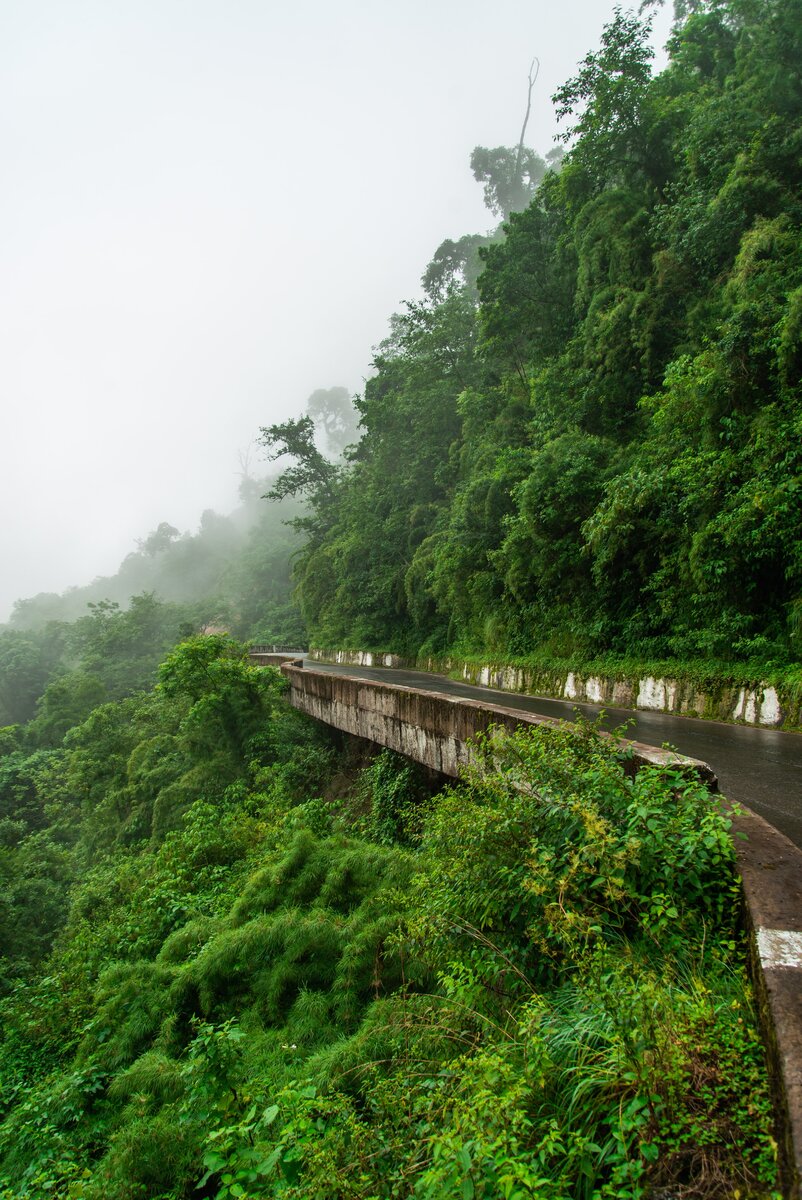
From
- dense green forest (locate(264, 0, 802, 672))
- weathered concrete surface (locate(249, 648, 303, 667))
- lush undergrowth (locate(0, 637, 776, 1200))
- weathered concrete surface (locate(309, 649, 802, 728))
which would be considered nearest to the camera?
lush undergrowth (locate(0, 637, 776, 1200))

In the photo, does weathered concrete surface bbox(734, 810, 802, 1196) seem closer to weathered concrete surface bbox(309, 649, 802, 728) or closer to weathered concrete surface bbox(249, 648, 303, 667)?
weathered concrete surface bbox(309, 649, 802, 728)

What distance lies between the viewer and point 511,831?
3.43m

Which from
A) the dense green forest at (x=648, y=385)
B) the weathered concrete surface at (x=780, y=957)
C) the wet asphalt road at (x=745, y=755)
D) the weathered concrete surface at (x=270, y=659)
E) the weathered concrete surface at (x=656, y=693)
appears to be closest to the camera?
the weathered concrete surface at (x=780, y=957)

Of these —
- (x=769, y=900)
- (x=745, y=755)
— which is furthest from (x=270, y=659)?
(x=769, y=900)

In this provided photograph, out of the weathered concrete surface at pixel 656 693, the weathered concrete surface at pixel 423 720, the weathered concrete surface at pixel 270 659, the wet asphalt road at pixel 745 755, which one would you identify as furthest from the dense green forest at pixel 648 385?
the weathered concrete surface at pixel 270 659

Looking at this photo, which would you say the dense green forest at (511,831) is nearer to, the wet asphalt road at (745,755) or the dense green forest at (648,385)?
the dense green forest at (648,385)

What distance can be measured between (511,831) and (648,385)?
12.2 meters

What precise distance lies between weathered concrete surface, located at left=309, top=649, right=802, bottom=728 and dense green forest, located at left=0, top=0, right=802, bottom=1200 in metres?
0.59

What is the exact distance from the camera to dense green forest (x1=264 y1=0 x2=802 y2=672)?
841 centimetres

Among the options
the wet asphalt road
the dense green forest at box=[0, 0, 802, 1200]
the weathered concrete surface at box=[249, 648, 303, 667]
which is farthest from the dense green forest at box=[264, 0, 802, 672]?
the weathered concrete surface at box=[249, 648, 303, 667]

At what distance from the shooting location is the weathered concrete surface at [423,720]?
197 inches

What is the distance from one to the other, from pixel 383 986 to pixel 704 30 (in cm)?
2316

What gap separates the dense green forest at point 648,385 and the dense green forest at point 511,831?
7cm

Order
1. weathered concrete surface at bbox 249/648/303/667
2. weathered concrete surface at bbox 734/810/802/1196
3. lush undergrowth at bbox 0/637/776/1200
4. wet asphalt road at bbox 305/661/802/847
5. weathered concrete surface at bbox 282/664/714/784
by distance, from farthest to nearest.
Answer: weathered concrete surface at bbox 249/648/303/667
weathered concrete surface at bbox 282/664/714/784
wet asphalt road at bbox 305/661/802/847
lush undergrowth at bbox 0/637/776/1200
weathered concrete surface at bbox 734/810/802/1196
